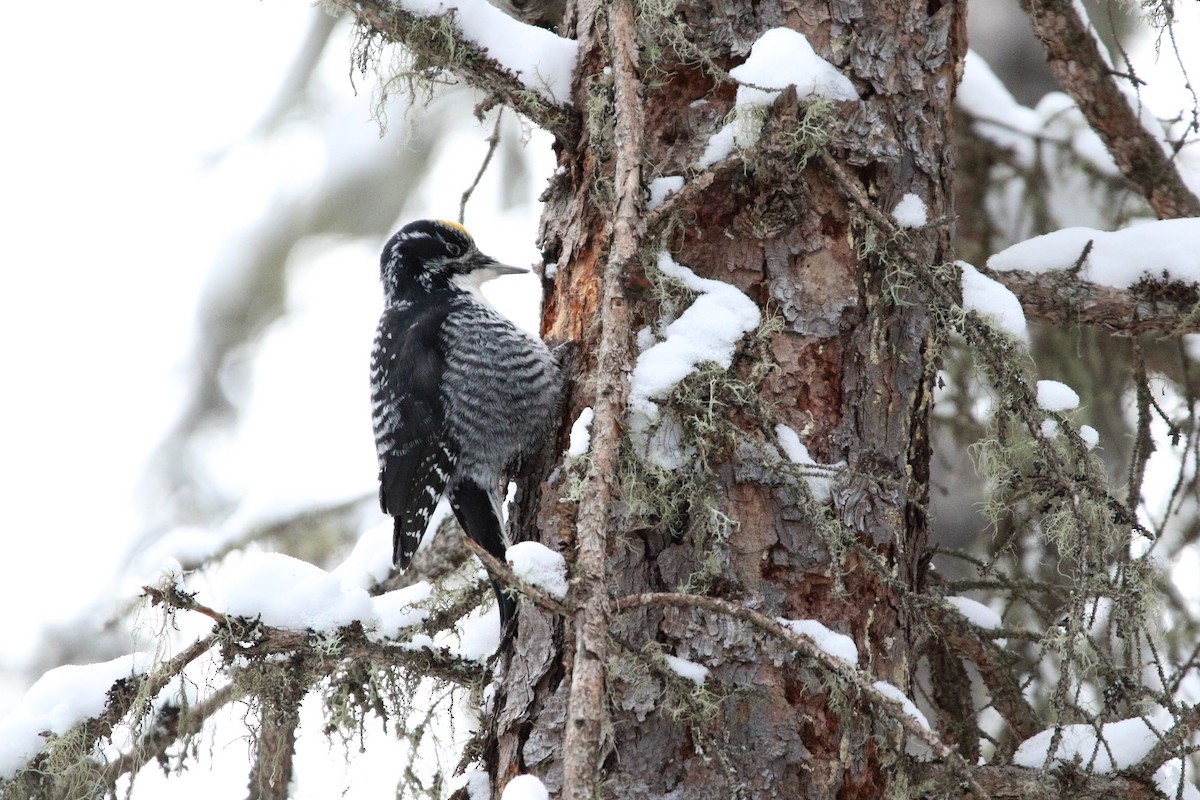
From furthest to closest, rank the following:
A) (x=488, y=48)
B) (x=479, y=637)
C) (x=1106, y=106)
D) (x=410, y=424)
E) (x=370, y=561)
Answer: (x=370, y=561) → (x=410, y=424) → (x=1106, y=106) → (x=479, y=637) → (x=488, y=48)

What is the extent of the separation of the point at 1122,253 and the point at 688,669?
1.50 m

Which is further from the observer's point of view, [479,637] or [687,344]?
[479,637]

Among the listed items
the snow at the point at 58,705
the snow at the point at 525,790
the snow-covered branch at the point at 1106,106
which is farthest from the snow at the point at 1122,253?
the snow at the point at 58,705

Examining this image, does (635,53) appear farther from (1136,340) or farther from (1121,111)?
(1121,111)

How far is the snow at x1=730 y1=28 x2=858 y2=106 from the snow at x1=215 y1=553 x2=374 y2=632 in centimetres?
137

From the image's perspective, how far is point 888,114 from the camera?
258 centimetres

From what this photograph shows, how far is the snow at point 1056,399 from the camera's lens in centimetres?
239

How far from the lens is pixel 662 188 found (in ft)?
8.38

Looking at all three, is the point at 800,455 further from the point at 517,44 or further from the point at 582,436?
the point at 517,44

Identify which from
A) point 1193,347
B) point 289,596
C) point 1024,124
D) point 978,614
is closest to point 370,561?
point 289,596

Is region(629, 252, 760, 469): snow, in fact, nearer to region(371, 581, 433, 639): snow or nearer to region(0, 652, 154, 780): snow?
region(371, 581, 433, 639): snow

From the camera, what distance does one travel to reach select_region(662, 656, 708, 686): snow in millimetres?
2162

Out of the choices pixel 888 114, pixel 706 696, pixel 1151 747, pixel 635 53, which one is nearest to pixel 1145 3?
pixel 888 114

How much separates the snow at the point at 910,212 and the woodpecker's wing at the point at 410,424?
158 cm
